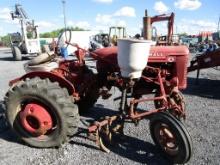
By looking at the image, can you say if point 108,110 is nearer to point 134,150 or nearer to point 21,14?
point 134,150

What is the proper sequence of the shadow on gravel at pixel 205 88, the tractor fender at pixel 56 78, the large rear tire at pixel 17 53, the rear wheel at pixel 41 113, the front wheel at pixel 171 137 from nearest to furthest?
the front wheel at pixel 171 137 < the rear wheel at pixel 41 113 < the tractor fender at pixel 56 78 < the shadow on gravel at pixel 205 88 < the large rear tire at pixel 17 53

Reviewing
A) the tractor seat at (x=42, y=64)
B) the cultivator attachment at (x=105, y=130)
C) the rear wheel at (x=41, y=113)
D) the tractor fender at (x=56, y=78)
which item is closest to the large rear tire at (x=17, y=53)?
the tractor seat at (x=42, y=64)

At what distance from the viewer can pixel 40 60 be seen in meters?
4.33

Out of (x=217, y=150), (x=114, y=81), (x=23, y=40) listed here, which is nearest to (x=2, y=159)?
(x=114, y=81)

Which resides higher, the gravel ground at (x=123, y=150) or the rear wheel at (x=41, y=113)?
the rear wheel at (x=41, y=113)

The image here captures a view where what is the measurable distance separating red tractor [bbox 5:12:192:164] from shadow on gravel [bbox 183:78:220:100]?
2991 mm

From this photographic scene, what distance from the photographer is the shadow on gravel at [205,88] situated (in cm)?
710

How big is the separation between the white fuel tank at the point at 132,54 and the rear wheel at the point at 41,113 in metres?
0.93

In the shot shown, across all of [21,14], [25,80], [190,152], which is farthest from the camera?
[21,14]

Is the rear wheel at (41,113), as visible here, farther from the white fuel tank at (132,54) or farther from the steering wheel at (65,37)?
the white fuel tank at (132,54)

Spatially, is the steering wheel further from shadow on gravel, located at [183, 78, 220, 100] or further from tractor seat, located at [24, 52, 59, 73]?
shadow on gravel, located at [183, 78, 220, 100]

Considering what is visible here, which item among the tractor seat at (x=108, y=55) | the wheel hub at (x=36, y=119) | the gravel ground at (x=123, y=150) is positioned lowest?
the gravel ground at (x=123, y=150)

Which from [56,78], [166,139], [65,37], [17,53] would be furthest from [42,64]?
[17,53]

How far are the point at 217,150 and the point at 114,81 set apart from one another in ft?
5.83
